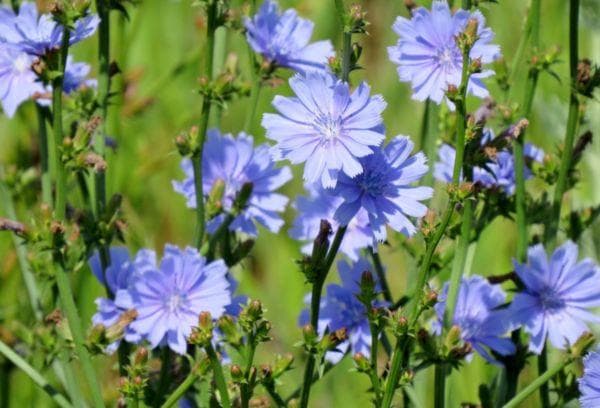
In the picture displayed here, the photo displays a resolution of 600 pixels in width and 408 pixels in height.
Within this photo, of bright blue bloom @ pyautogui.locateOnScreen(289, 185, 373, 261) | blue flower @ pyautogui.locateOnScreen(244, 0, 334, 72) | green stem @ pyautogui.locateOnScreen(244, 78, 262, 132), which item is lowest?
bright blue bloom @ pyautogui.locateOnScreen(289, 185, 373, 261)

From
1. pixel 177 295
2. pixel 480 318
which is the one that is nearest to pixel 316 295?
pixel 177 295

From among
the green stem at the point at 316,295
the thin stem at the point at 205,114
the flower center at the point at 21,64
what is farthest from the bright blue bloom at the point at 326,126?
the flower center at the point at 21,64

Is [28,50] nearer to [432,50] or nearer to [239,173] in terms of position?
[239,173]

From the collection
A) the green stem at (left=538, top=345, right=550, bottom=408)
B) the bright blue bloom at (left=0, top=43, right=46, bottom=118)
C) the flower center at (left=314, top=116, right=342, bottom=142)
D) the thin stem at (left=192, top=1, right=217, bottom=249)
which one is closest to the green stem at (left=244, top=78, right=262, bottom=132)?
the thin stem at (left=192, top=1, right=217, bottom=249)

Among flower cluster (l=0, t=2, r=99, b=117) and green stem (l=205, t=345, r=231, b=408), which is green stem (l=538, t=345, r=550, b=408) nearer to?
green stem (l=205, t=345, r=231, b=408)

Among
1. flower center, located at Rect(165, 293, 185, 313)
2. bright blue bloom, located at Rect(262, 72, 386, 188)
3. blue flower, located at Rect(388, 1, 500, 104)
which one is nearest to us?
bright blue bloom, located at Rect(262, 72, 386, 188)

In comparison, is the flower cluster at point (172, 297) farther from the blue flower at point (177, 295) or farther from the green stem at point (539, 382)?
the green stem at point (539, 382)
